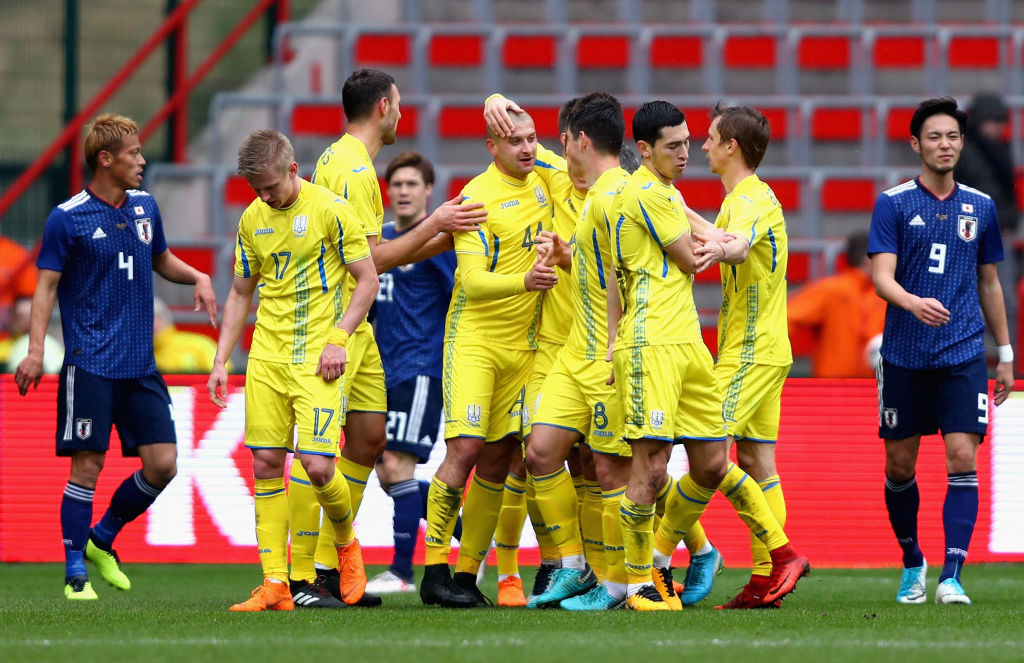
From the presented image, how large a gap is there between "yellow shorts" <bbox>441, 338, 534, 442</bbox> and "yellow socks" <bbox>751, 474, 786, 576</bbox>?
117 centimetres

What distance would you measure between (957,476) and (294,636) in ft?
10.5

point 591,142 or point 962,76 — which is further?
point 962,76


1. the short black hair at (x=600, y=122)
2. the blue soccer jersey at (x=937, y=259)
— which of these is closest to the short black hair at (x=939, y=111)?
the blue soccer jersey at (x=937, y=259)

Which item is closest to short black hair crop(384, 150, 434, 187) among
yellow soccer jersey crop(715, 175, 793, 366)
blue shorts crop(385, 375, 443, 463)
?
blue shorts crop(385, 375, 443, 463)

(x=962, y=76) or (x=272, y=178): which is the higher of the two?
(x=962, y=76)

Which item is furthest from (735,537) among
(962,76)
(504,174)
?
(962,76)

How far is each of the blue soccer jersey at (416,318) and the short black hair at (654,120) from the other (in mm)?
1842

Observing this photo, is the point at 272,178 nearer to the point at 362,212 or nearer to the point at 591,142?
the point at 362,212

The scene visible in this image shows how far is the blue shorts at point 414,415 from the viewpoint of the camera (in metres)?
8.05

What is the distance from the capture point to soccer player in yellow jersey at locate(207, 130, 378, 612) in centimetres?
650

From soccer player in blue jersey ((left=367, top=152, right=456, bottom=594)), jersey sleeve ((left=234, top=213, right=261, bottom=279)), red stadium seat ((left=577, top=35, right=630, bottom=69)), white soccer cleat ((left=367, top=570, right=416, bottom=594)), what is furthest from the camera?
red stadium seat ((left=577, top=35, right=630, bottom=69))

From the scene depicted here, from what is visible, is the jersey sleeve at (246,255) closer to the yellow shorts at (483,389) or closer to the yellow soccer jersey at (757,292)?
the yellow shorts at (483,389)

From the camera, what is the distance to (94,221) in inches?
289

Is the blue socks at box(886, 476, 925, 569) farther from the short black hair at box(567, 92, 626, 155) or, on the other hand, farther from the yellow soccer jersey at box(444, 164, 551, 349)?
the short black hair at box(567, 92, 626, 155)
